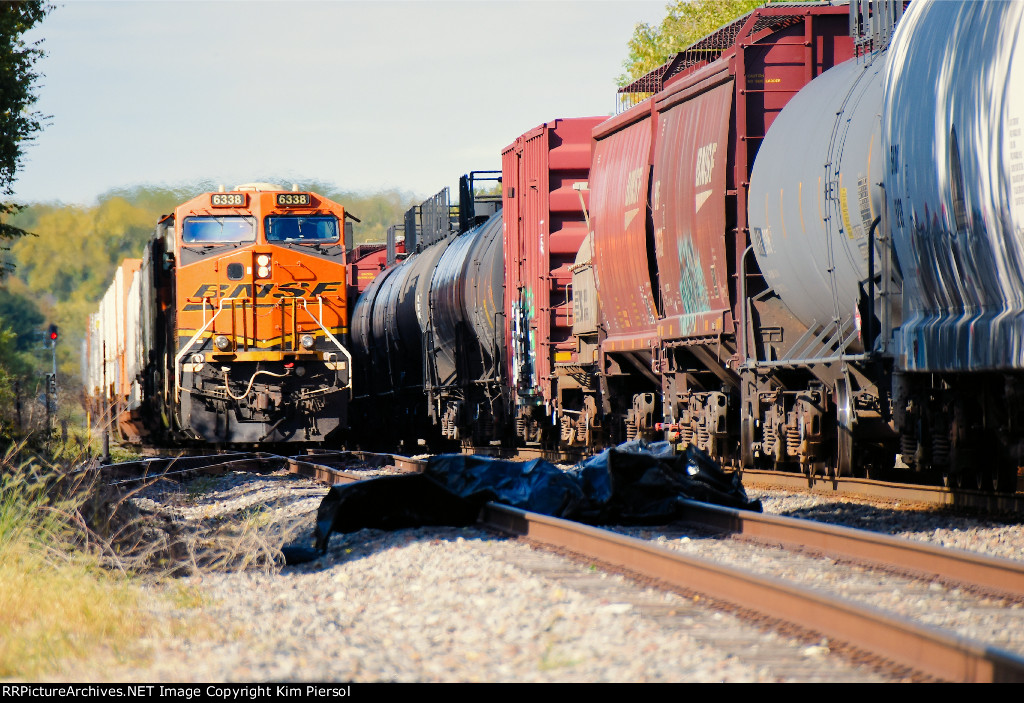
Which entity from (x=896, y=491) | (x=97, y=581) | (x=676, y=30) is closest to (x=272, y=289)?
(x=896, y=491)

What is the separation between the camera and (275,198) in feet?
65.1

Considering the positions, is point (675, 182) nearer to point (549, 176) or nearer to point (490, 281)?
point (549, 176)

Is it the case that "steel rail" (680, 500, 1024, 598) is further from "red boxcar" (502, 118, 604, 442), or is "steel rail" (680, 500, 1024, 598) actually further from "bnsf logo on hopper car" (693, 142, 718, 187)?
"red boxcar" (502, 118, 604, 442)

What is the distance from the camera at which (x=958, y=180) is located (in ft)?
25.6

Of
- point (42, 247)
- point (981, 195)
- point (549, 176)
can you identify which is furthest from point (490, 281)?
point (42, 247)

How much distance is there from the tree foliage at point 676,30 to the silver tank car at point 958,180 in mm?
28488

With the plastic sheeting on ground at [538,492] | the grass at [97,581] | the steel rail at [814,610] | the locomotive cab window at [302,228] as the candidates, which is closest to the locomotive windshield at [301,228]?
the locomotive cab window at [302,228]

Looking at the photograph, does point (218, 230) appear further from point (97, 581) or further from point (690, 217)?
point (97, 581)

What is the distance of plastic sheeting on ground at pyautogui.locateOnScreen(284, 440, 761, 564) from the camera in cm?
920

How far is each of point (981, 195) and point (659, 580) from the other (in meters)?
3.18

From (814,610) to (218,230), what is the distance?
16.0 meters

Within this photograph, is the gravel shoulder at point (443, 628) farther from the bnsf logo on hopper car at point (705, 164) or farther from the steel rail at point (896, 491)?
the bnsf logo on hopper car at point (705, 164)

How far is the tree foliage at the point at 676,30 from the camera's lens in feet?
121

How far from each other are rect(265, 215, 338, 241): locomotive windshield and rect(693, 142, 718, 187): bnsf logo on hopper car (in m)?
9.25
